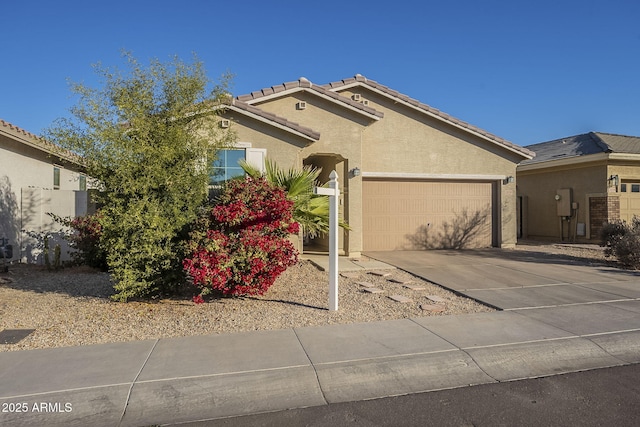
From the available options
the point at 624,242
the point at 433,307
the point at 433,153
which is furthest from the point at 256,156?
the point at 624,242

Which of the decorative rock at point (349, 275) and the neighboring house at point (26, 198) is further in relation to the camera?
the neighboring house at point (26, 198)

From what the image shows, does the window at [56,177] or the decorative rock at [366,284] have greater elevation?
the window at [56,177]

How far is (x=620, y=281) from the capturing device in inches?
341

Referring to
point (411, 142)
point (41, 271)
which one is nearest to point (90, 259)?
point (41, 271)

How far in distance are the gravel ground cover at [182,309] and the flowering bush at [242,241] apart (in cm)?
46

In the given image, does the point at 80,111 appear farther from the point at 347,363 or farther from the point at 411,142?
the point at 411,142

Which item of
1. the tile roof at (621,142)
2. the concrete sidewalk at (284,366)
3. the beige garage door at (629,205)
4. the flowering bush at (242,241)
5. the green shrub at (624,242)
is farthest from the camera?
the tile roof at (621,142)

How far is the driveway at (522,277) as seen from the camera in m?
7.10

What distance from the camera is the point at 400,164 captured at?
44.7 ft

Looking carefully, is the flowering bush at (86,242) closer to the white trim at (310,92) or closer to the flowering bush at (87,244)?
the flowering bush at (87,244)

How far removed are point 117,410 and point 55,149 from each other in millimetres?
5084

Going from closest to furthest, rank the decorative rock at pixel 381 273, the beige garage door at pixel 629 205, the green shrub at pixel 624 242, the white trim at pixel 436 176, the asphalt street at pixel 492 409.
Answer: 1. the asphalt street at pixel 492 409
2. the decorative rock at pixel 381 273
3. the green shrub at pixel 624 242
4. the white trim at pixel 436 176
5. the beige garage door at pixel 629 205

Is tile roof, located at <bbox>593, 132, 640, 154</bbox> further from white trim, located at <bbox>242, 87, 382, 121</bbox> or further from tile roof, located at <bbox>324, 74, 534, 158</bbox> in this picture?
white trim, located at <bbox>242, 87, 382, 121</bbox>

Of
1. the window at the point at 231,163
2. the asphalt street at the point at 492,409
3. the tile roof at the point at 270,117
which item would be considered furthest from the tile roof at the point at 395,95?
the asphalt street at the point at 492,409
